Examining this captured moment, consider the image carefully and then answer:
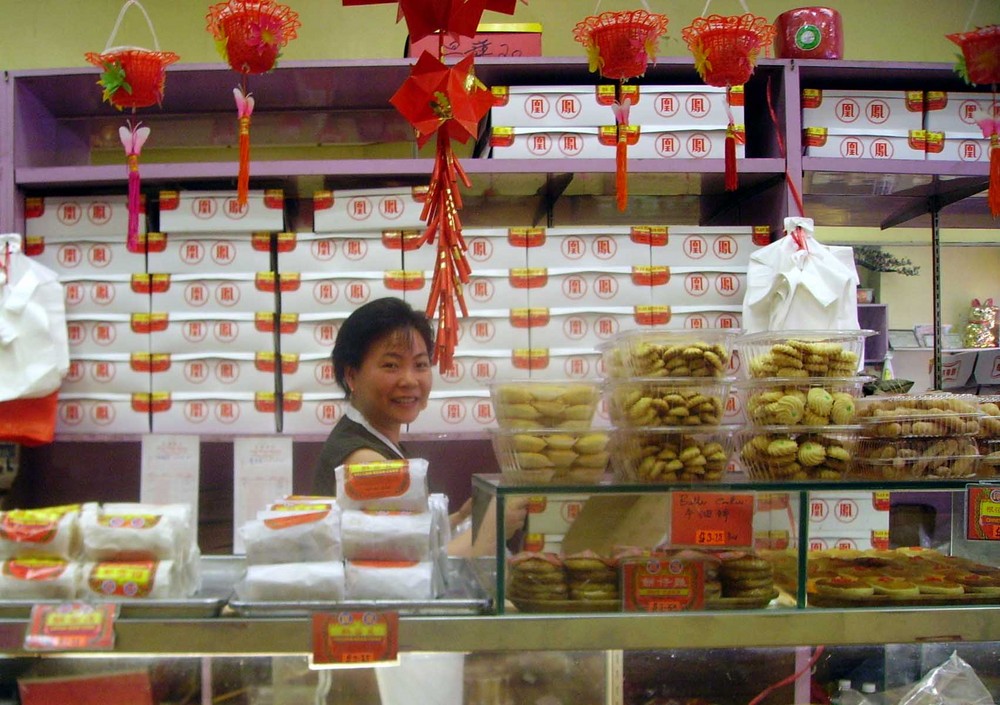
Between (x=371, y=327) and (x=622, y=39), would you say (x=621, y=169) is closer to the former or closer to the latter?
(x=622, y=39)

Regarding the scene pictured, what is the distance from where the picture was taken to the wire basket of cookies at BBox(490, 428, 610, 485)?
1.28 m

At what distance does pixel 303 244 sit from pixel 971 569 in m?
2.17

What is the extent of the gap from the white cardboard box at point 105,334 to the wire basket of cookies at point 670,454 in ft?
6.84

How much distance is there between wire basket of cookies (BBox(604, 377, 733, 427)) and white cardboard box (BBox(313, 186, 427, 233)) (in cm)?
168

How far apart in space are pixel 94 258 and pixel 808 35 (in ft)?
8.28

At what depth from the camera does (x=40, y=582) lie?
114 cm

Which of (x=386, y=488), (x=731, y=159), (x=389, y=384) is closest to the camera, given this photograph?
(x=386, y=488)

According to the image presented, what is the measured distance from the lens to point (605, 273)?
2887 millimetres

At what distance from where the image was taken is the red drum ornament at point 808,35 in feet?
9.77

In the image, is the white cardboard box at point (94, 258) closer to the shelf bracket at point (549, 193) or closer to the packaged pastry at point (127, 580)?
the shelf bracket at point (549, 193)

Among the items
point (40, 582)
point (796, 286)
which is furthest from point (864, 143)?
point (40, 582)

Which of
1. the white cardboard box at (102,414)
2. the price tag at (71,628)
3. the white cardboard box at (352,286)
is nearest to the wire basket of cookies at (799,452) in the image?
the price tag at (71,628)

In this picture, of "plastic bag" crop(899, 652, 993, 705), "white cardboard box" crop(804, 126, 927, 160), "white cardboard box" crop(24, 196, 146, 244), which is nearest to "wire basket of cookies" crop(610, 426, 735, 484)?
"plastic bag" crop(899, 652, 993, 705)

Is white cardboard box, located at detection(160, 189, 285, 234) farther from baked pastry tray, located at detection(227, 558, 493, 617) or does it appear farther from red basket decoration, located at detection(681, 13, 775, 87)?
baked pastry tray, located at detection(227, 558, 493, 617)
